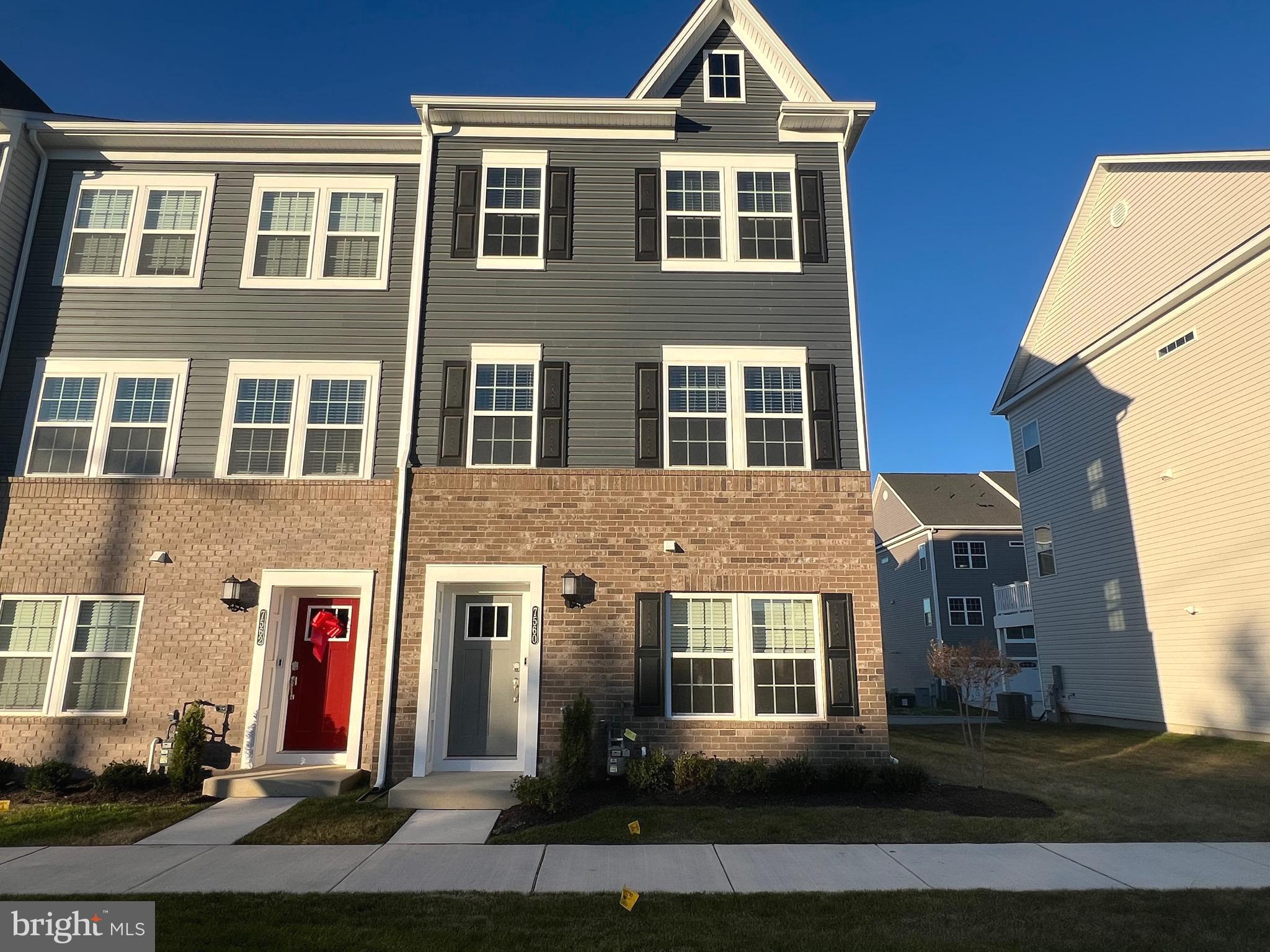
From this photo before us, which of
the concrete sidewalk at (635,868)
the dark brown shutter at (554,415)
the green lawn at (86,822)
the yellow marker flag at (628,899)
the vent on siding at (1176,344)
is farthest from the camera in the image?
the vent on siding at (1176,344)

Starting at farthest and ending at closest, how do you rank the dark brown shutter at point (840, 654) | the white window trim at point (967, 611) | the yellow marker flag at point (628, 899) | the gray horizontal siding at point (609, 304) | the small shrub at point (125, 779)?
the white window trim at point (967, 611) → the gray horizontal siding at point (609, 304) → the dark brown shutter at point (840, 654) → the small shrub at point (125, 779) → the yellow marker flag at point (628, 899)

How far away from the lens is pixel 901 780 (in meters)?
9.25

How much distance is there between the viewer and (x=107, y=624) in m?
10.4

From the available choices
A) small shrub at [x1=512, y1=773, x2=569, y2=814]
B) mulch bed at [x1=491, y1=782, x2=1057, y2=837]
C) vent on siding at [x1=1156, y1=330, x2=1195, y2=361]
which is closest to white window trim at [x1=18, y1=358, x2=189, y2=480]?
small shrub at [x1=512, y1=773, x2=569, y2=814]

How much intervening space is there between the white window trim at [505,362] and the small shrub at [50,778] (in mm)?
6097

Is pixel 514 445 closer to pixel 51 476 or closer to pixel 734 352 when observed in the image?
pixel 734 352

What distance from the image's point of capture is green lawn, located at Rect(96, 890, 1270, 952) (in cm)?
514

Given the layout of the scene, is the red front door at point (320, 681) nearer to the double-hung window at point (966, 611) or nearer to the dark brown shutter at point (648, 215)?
the dark brown shutter at point (648, 215)

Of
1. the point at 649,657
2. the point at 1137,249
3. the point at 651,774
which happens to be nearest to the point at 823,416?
the point at 649,657

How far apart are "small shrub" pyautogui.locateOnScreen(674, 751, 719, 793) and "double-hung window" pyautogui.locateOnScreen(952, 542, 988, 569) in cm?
2395

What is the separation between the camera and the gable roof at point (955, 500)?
30.7 metres

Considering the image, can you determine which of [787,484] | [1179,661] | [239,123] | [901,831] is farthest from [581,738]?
[1179,661]

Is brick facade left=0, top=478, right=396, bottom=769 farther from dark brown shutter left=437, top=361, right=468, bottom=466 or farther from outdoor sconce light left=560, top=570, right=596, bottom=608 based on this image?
outdoor sconce light left=560, top=570, right=596, bottom=608

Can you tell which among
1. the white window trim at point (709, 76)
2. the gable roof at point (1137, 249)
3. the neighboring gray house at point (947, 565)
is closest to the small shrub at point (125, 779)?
the white window trim at point (709, 76)
